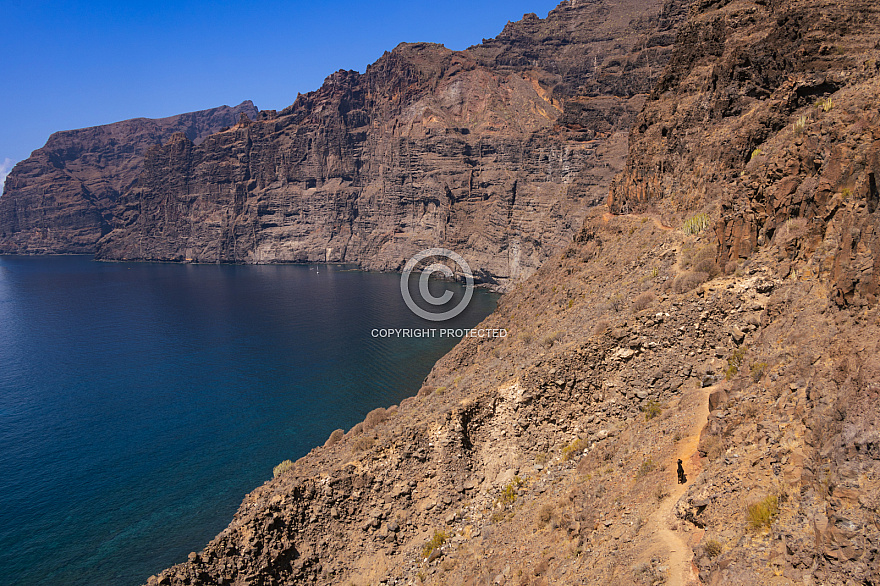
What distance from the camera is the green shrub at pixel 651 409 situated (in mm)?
15536

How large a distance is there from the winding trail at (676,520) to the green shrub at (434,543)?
7.92 m

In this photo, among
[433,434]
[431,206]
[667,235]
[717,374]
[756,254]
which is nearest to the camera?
[717,374]

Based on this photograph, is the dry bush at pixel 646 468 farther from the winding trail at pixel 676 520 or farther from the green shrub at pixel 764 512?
the green shrub at pixel 764 512

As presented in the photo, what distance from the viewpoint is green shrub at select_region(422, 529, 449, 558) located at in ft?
54.8

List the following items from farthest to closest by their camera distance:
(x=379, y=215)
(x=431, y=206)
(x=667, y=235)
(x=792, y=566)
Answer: (x=379, y=215) → (x=431, y=206) → (x=667, y=235) → (x=792, y=566)

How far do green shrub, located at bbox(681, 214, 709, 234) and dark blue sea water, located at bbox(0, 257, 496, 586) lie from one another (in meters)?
34.8

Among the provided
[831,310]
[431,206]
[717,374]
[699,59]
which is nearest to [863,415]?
[831,310]

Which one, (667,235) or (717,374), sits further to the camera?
(667,235)

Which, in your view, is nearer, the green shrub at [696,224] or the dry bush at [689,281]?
the dry bush at [689,281]

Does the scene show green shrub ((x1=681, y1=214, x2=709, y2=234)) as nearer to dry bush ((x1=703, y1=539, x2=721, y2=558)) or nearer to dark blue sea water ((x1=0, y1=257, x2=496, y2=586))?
dry bush ((x1=703, y1=539, x2=721, y2=558))

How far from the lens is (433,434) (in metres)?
19.1

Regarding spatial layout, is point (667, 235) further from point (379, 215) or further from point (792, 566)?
point (379, 215)

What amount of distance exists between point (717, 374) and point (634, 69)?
91883 millimetres

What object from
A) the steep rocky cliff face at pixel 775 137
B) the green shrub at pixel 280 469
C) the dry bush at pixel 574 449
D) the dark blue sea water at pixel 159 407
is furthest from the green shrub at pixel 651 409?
the dark blue sea water at pixel 159 407
